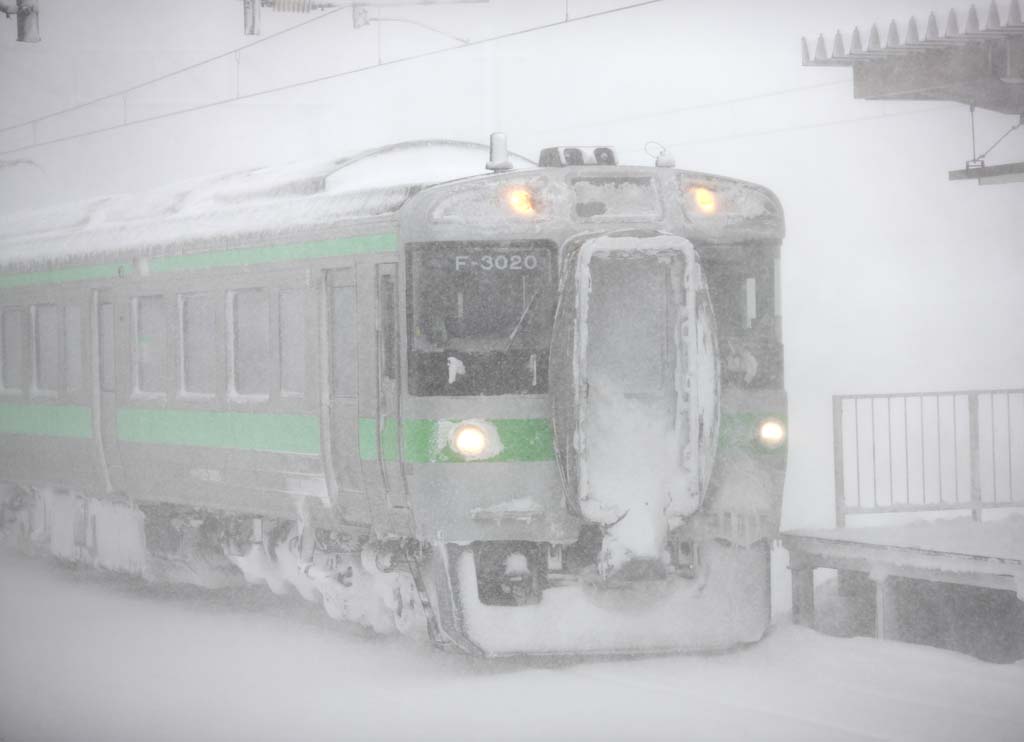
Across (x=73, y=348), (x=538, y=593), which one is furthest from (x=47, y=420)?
(x=538, y=593)

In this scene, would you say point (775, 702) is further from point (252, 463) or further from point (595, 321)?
point (252, 463)

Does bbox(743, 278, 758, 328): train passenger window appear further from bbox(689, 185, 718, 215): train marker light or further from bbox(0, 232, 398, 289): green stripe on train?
bbox(0, 232, 398, 289): green stripe on train

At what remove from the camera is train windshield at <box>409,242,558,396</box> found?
30.7ft

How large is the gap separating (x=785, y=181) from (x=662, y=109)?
3328 millimetres

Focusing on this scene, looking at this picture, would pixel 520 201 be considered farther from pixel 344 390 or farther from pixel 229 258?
pixel 229 258

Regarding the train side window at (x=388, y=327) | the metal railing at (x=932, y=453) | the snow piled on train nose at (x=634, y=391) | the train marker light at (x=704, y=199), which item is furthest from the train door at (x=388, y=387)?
the metal railing at (x=932, y=453)

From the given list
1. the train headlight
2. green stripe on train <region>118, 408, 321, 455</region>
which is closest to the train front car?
the train headlight

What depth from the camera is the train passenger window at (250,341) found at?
11.1 meters

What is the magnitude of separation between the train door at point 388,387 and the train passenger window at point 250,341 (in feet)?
4.91

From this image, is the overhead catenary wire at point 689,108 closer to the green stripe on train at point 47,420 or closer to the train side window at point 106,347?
the green stripe on train at point 47,420

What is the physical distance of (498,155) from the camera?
32.9 ft

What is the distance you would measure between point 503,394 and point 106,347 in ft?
16.4

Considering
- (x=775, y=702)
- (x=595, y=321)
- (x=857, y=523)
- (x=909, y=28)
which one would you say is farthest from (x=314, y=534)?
(x=857, y=523)

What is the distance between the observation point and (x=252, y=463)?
1133 cm
